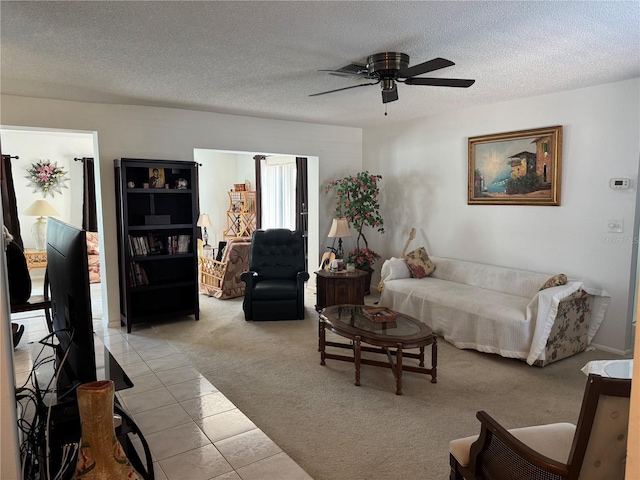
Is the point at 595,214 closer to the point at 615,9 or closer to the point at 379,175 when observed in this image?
the point at 615,9

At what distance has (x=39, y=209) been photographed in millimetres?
7117

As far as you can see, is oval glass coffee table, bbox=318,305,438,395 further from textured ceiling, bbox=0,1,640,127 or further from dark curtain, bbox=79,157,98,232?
dark curtain, bbox=79,157,98,232

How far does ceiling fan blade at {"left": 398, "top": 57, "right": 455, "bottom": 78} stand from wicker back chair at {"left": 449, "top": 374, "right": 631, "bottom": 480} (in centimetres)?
213

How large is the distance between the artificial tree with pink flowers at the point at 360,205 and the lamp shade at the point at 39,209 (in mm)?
4528

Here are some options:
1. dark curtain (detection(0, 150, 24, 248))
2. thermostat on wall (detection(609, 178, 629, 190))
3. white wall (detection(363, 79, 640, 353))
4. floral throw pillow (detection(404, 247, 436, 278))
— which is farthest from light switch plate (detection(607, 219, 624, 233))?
dark curtain (detection(0, 150, 24, 248))

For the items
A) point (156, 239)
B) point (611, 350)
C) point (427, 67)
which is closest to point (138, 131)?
point (156, 239)

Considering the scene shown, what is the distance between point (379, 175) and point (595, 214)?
10.0 ft

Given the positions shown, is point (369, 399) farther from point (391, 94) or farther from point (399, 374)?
point (391, 94)

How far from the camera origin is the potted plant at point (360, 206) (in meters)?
A: 6.30

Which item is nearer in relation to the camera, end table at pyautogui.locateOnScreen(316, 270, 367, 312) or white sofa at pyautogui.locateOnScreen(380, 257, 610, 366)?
white sofa at pyautogui.locateOnScreen(380, 257, 610, 366)

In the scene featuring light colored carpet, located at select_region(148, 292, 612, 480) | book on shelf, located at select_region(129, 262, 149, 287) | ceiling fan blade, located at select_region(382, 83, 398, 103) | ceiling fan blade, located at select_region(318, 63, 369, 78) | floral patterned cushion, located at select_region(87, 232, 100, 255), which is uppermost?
ceiling fan blade, located at select_region(318, 63, 369, 78)

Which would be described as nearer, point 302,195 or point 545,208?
point 545,208

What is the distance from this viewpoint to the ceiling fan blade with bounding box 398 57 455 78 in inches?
113

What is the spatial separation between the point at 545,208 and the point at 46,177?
7758mm
